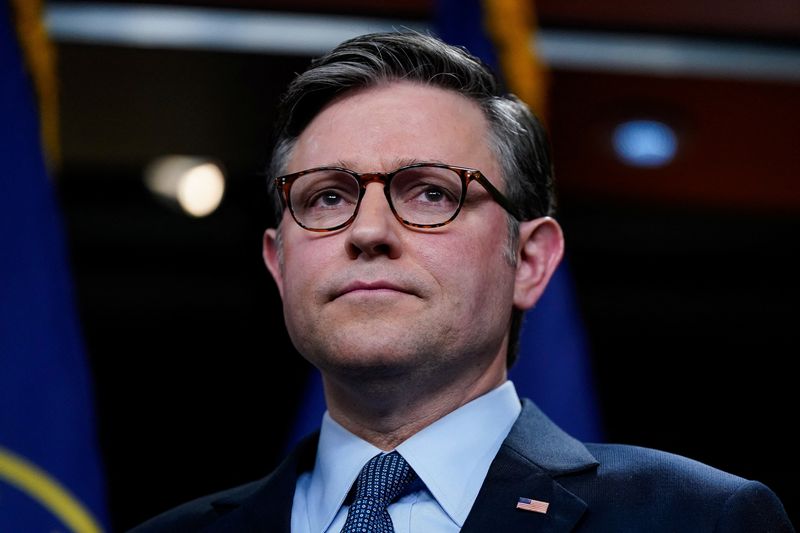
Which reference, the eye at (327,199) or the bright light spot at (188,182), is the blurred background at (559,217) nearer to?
the bright light spot at (188,182)

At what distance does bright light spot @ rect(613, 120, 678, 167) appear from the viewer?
3646 millimetres

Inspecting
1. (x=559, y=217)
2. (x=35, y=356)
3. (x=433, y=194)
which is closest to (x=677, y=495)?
(x=433, y=194)

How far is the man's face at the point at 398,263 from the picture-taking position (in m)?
1.47

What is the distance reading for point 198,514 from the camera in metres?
1.72

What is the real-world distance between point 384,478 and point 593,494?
28 cm

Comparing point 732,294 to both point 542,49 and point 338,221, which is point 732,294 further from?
point 338,221

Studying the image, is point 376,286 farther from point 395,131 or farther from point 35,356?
point 35,356

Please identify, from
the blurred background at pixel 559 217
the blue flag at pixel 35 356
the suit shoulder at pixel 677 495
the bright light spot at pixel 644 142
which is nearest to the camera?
the suit shoulder at pixel 677 495

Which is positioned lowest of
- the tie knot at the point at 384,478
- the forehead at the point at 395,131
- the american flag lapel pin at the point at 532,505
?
the american flag lapel pin at the point at 532,505

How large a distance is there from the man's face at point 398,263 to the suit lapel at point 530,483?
0.13 meters

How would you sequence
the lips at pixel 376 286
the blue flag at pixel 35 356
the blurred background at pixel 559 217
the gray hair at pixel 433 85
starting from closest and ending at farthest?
the lips at pixel 376 286 → the gray hair at pixel 433 85 → the blue flag at pixel 35 356 → the blurred background at pixel 559 217

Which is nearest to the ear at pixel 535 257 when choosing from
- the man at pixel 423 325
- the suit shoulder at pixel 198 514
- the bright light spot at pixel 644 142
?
the man at pixel 423 325

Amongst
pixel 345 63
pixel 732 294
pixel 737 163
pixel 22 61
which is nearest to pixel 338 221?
pixel 345 63

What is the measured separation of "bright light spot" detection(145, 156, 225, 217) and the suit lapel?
2.53 meters
